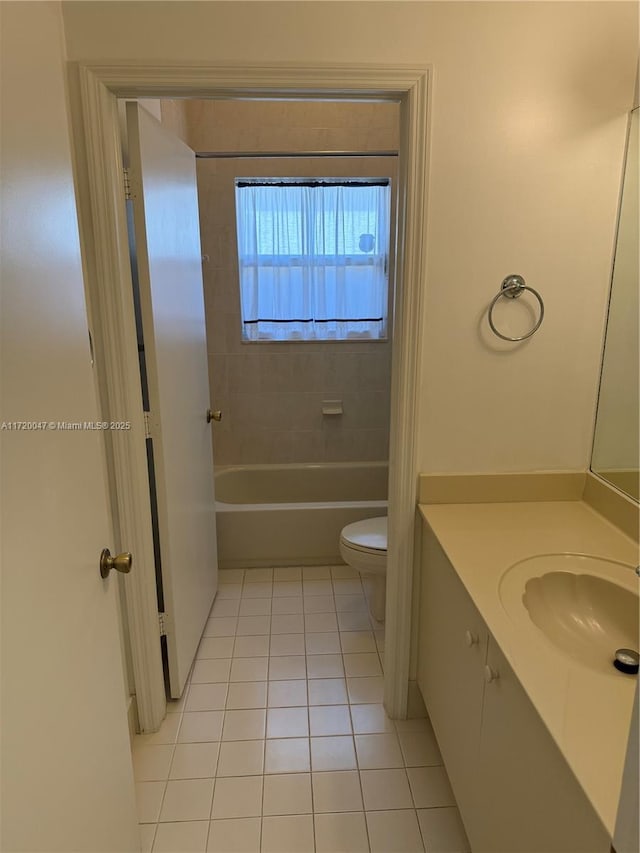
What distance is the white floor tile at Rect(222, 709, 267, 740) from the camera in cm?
189

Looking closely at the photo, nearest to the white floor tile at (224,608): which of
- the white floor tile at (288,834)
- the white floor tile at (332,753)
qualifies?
the white floor tile at (332,753)

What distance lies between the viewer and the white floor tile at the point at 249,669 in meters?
2.18

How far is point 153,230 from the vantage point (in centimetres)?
172

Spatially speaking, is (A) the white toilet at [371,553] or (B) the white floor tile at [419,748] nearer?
(B) the white floor tile at [419,748]

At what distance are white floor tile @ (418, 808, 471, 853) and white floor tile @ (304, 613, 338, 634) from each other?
940 millimetres

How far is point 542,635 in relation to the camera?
1.12m

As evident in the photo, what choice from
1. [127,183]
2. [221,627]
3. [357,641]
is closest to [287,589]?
[221,627]

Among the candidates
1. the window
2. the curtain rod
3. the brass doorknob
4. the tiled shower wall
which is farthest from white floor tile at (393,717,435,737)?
the curtain rod

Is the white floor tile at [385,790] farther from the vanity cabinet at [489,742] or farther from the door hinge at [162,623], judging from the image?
the door hinge at [162,623]

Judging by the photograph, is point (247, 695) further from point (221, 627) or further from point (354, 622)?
point (354, 622)

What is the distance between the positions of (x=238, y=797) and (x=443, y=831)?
61 centimetres

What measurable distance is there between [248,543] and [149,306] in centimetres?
164

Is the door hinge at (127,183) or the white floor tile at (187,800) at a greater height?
the door hinge at (127,183)

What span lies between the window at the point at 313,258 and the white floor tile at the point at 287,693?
2018 mm
